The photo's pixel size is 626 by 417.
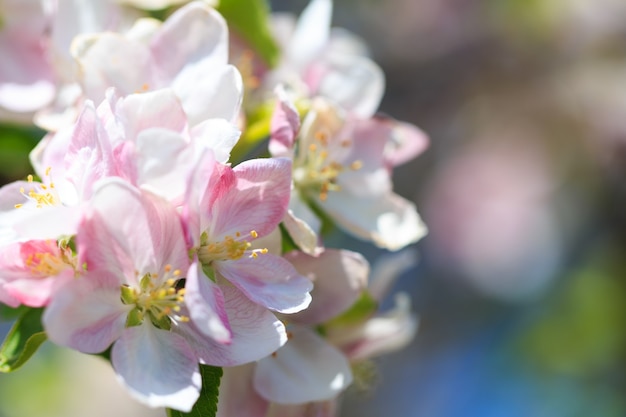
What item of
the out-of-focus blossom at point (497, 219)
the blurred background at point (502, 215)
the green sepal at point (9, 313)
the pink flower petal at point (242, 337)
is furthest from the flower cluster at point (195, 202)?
the out-of-focus blossom at point (497, 219)

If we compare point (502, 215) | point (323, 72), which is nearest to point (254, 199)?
point (323, 72)

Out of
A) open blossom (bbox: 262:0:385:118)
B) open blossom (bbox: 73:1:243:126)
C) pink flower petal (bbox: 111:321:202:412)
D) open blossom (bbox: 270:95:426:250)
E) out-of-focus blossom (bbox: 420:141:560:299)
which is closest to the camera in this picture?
pink flower petal (bbox: 111:321:202:412)

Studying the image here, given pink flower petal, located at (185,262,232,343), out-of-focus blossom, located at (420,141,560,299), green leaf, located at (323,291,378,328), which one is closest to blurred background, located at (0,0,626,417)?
out-of-focus blossom, located at (420,141,560,299)

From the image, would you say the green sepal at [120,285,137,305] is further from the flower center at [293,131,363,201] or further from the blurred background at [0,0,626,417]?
the blurred background at [0,0,626,417]

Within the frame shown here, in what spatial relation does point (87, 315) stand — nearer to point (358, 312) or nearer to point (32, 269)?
point (32, 269)

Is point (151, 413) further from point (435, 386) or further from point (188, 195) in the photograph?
point (188, 195)

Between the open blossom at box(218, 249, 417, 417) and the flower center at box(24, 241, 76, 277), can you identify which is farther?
the open blossom at box(218, 249, 417, 417)

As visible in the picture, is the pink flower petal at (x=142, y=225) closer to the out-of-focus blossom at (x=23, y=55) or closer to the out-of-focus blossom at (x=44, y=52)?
the out-of-focus blossom at (x=44, y=52)

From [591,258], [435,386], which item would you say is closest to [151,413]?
[435,386]
